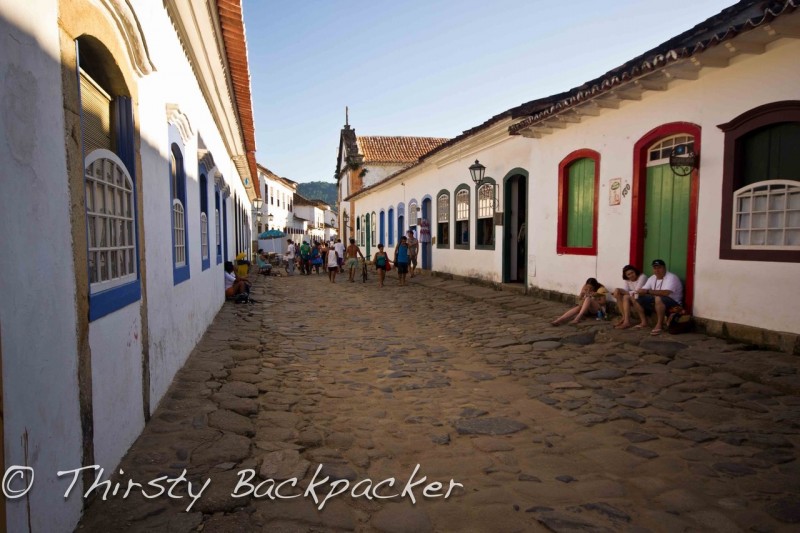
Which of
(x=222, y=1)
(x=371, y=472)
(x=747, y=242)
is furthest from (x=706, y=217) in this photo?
(x=222, y=1)

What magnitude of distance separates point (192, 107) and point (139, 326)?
3805 millimetres

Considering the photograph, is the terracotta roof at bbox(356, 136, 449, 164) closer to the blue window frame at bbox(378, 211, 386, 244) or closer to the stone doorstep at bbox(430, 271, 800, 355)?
the blue window frame at bbox(378, 211, 386, 244)

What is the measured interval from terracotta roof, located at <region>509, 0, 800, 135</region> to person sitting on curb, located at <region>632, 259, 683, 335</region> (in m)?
2.51

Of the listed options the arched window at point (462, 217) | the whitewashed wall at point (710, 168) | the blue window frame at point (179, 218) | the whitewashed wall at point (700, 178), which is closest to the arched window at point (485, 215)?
the whitewashed wall at point (700, 178)

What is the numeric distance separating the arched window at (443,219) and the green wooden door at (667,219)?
8227 millimetres

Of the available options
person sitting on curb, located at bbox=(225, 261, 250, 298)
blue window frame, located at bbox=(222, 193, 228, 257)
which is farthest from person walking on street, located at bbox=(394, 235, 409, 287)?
blue window frame, located at bbox=(222, 193, 228, 257)

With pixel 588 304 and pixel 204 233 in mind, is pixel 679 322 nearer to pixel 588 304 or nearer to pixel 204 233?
pixel 588 304

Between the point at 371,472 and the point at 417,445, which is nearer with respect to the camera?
the point at 371,472

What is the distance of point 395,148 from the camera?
1216 inches

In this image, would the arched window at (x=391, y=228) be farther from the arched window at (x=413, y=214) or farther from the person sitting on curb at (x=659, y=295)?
the person sitting on curb at (x=659, y=295)

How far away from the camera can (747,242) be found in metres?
5.76

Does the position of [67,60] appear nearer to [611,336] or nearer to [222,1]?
[222,1]

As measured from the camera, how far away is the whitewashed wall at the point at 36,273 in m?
1.79

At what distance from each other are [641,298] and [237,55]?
6.90 metres
